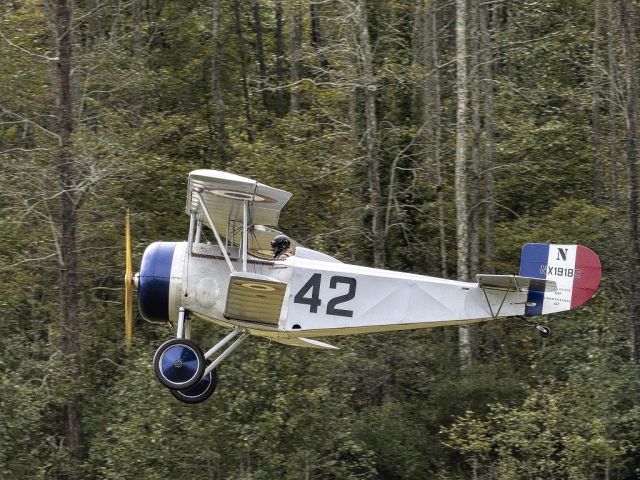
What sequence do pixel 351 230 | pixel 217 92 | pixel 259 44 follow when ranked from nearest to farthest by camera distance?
pixel 351 230 → pixel 217 92 → pixel 259 44

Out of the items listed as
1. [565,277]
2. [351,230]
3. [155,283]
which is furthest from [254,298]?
[351,230]

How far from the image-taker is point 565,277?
1109 cm

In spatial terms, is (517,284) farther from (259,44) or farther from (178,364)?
(259,44)

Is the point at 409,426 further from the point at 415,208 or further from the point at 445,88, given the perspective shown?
the point at 445,88

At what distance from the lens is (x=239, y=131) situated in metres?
20.5

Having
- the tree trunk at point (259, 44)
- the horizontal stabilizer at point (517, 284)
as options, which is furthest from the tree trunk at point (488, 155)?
the horizontal stabilizer at point (517, 284)

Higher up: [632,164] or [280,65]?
[280,65]

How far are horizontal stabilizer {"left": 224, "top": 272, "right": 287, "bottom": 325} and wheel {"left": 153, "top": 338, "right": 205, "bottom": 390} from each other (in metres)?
0.54

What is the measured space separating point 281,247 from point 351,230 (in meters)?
6.72

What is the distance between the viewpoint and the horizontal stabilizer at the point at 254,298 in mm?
10320

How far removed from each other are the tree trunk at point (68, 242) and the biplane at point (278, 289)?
4998mm

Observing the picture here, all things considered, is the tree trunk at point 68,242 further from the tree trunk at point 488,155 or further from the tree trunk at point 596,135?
the tree trunk at point 596,135

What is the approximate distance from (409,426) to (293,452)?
92.3 inches

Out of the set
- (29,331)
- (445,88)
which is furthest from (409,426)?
(445,88)
